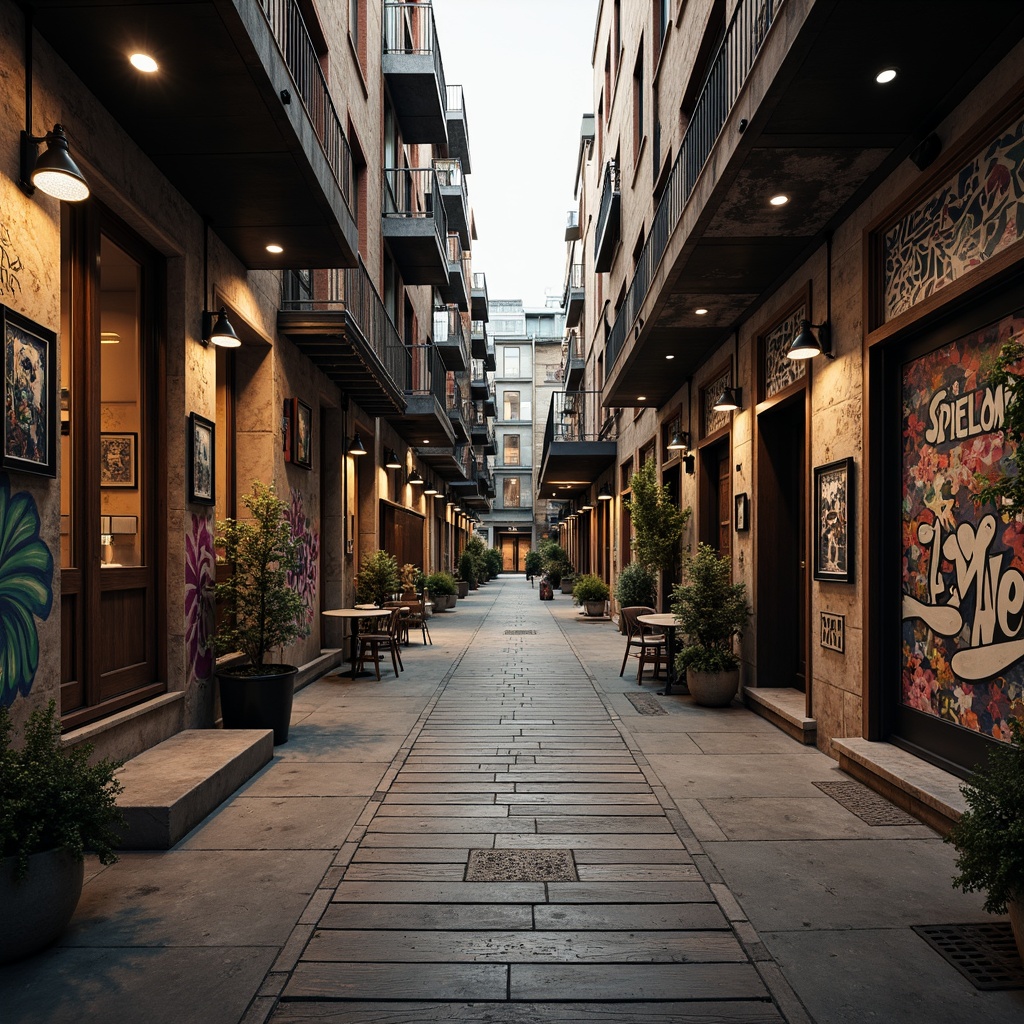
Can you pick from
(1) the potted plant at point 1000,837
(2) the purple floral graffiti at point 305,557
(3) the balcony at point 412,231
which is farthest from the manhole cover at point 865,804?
(3) the balcony at point 412,231

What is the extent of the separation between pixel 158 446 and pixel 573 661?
7.26m

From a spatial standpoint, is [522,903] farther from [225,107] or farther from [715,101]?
[715,101]

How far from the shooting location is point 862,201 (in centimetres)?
586

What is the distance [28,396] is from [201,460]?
2558 millimetres

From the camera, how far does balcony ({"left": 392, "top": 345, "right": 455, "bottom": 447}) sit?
51.4 feet

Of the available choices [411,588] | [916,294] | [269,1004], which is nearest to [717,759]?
[916,294]

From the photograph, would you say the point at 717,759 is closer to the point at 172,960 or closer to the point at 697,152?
the point at 172,960

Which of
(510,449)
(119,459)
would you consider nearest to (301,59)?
(119,459)

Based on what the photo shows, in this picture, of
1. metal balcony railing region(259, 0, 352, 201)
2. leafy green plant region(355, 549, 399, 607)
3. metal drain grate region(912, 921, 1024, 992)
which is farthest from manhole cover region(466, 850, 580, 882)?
leafy green plant region(355, 549, 399, 607)

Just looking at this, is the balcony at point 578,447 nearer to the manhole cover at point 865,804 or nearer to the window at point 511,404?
the manhole cover at point 865,804

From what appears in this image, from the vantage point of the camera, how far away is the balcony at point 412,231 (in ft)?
50.0

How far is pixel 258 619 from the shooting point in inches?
270

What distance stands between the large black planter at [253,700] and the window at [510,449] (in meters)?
49.2

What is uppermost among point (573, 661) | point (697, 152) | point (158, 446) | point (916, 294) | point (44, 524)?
point (697, 152)
